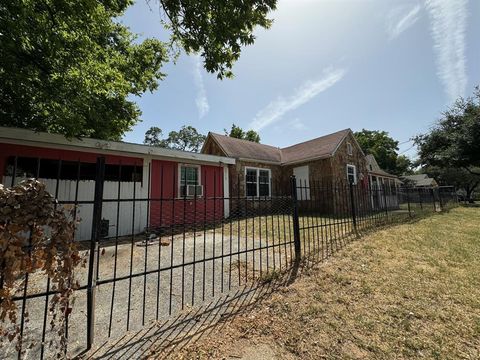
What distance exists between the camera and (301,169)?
53.8 ft

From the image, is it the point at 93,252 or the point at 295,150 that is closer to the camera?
the point at 93,252

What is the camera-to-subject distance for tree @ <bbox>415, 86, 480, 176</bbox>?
19.1 metres

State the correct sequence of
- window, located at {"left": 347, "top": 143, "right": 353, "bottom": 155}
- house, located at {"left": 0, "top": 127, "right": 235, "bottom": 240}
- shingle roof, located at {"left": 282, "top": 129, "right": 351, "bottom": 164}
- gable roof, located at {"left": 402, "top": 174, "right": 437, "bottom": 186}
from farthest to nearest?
gable roof, located at {"left": 402, "top": 174, "right": 437, "bottom": 186}
window, located at {"left": 347, "top": 143, "right": 353, "bottom": 155}
shingle roof, located at {"left": 282, "top": 129, "right": 351, "bottom": 164}
house, located at {"left": 0, "top": 127, "right": 235, "bottom": 240}

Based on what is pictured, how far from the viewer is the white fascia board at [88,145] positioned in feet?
24.3

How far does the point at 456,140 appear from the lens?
20.3m

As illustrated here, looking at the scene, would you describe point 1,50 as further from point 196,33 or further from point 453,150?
point 453,150

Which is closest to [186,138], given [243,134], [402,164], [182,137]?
[182,137]

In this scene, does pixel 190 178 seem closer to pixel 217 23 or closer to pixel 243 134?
pixel 217 23

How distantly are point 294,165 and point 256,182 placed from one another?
3339mm

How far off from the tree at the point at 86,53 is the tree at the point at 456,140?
22972 mm

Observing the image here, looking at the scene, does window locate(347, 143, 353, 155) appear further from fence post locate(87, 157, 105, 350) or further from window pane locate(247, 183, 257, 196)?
fence post locate(87, 157, 105, 350)

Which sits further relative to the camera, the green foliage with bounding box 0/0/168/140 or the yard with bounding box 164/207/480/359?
the green foliage with bounding box 0/0/168/140

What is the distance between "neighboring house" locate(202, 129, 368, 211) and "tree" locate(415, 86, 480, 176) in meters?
9.03

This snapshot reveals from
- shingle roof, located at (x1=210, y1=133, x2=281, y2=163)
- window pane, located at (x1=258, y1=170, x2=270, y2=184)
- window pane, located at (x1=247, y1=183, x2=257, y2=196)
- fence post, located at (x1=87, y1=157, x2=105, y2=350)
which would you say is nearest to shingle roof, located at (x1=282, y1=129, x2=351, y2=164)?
shingle roof, located at (x1=210, y1=133, x2=281, y2=163)
